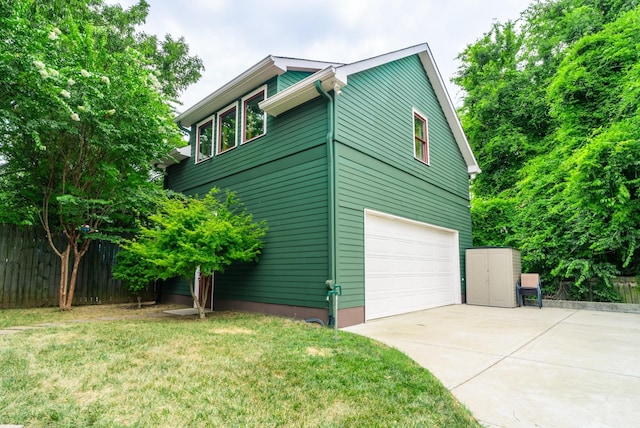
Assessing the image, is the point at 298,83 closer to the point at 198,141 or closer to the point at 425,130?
the point at 425,130

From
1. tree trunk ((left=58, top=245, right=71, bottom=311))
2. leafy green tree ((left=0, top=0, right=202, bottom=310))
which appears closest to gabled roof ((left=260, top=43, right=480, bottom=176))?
leafy green tree ((left=0, top=0, right=202, bottom=310))

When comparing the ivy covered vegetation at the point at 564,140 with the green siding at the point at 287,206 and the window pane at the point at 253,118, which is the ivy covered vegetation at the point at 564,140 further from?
the window pane at the point at 253,118

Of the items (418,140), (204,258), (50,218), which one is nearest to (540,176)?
(418,140)

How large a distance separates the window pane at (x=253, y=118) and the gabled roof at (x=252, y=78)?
27cm

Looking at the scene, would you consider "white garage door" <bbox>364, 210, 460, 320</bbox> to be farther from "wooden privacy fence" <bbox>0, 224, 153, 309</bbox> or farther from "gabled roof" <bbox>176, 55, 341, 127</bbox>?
"wooden privacy fence" <bbox>0, 224, 153, 309</bbox>

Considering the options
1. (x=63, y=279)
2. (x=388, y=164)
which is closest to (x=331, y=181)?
(x=388, y=164)

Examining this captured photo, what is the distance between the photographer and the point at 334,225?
6113mm

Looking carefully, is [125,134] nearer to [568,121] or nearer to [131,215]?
[131,215]

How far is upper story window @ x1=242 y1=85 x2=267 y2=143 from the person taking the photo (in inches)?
320

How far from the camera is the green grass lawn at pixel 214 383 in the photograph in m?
2.44

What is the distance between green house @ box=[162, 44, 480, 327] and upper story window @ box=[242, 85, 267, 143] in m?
0.03

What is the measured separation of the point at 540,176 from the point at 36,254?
49.5ft

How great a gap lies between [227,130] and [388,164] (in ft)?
14.7

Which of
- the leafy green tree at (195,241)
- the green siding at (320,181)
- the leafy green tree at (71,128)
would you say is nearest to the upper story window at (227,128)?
the green siding at (320,181)
